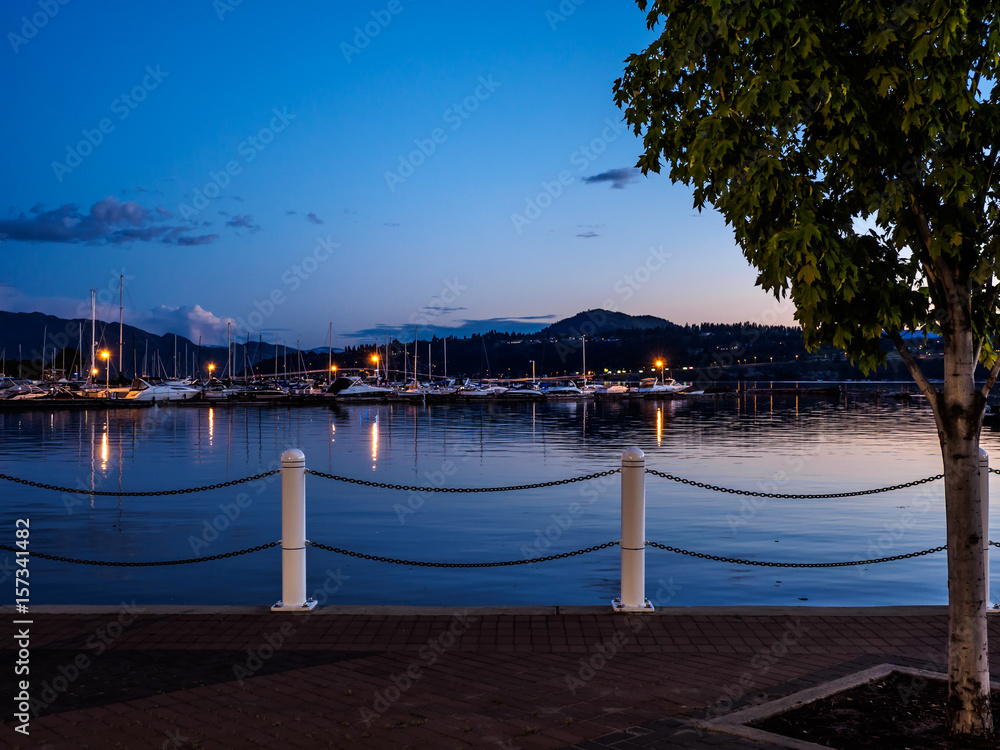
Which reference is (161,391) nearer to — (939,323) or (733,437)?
(733,437)

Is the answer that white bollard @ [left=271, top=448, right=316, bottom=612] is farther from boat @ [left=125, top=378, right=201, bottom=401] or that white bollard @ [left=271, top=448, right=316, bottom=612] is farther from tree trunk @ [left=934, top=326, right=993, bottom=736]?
boat @ [left=125, top=378, right=201, bottom=401]

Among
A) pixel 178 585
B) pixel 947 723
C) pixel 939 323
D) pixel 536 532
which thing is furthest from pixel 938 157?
pixel 536 532

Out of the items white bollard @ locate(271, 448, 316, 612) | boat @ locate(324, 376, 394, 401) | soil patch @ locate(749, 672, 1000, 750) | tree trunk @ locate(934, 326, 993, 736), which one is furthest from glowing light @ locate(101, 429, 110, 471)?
boat @ locate(324, 376, 394, 401)

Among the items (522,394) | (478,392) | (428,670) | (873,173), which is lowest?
(522,394)

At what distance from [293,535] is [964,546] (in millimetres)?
6019

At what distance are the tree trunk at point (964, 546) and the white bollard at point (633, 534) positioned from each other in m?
3.34

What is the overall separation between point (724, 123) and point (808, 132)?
2.05 ft

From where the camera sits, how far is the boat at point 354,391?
11989 cm

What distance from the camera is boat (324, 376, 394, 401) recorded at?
119894 mm

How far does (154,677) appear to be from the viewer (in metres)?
6.74

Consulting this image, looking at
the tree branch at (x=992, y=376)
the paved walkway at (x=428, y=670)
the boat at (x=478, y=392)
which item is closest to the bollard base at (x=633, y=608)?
the paved walkway at (x=428, y=670)

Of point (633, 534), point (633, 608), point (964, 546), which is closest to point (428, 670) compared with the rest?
point (633, 608)

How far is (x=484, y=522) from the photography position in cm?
1917

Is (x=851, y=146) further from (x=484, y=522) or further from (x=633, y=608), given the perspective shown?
(x=484, y=522)
